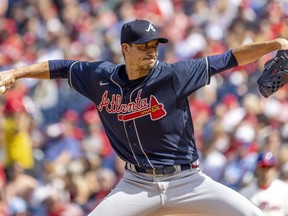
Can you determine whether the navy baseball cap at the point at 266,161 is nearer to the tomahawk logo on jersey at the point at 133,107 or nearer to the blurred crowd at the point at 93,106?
the blurred crowd at the point at 93,106

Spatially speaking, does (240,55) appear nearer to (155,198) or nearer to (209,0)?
(155,198)

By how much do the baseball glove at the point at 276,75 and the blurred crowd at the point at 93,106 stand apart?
11.4 feet

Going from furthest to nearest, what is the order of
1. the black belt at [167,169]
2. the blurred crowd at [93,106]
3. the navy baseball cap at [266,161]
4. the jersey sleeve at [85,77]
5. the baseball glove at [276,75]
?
the blurred crowd at [93,106]
the navy baseball cap at [266,161]
the jersey sleeve at [85,77]
the black belt at [167,169]
the baseball glove at [276,75]

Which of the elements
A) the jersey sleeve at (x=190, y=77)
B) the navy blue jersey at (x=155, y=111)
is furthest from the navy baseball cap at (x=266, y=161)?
the jersey sleeve at (x=190, y=77)

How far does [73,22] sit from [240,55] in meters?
10.3

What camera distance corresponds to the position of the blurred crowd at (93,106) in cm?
1138

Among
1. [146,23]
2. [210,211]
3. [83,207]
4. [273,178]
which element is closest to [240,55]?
[146,23]

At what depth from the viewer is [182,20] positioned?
1648 centimetres

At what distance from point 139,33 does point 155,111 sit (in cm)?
60

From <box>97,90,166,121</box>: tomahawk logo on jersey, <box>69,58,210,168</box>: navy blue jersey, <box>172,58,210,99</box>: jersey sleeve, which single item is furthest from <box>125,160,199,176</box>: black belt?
<box>172,58,210,99</box>: jersey sleeve

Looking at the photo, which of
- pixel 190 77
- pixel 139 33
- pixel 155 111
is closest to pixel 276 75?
pixel 190 77

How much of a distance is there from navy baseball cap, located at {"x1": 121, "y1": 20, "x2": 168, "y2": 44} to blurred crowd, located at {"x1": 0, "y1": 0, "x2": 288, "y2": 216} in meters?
3.61

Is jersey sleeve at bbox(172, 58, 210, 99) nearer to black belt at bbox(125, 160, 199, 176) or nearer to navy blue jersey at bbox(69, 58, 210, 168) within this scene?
navy blue jersey at bbox(69, 58, 210, 168)

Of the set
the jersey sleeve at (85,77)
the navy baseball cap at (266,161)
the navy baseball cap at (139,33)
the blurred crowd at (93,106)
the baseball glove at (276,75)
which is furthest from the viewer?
the blurred crowd at (93,106)
